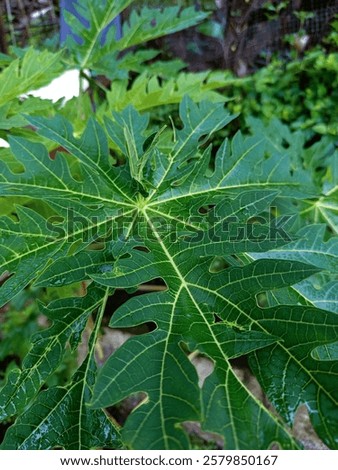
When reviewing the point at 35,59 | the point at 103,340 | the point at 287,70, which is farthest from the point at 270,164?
the point at 287,70

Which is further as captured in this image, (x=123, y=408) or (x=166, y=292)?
(x=123, y=408)

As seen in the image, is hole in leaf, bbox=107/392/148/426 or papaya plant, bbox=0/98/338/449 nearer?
papaya plant, bbox=0/98/338/449

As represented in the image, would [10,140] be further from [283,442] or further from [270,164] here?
[283,442]

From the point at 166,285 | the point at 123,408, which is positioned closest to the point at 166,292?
the point at 166,285

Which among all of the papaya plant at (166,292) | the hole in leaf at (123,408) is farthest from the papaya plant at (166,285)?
the hole in leaf at (123,408)

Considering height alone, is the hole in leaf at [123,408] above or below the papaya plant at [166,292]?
below

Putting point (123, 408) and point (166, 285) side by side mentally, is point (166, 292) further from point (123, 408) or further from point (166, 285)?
point (123, 408)

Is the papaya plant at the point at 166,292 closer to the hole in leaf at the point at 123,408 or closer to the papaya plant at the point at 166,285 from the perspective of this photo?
the papaya plant at the point at 166,285

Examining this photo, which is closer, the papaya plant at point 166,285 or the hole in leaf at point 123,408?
the papaya plant at point 166,285

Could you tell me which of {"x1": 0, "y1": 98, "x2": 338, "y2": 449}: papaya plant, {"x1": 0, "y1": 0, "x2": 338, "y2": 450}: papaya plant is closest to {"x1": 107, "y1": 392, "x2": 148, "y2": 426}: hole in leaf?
{"x1": 0, "y1": 0, "x2": 338, "y2": 450}: papaya plant

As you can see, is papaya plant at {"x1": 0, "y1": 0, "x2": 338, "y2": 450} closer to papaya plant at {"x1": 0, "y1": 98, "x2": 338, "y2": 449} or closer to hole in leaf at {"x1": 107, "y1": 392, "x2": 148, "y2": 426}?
papaya plant at {"x1": 0, "y1": 98, "x2": 338, "y2": 449}

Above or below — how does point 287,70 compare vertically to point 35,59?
below
